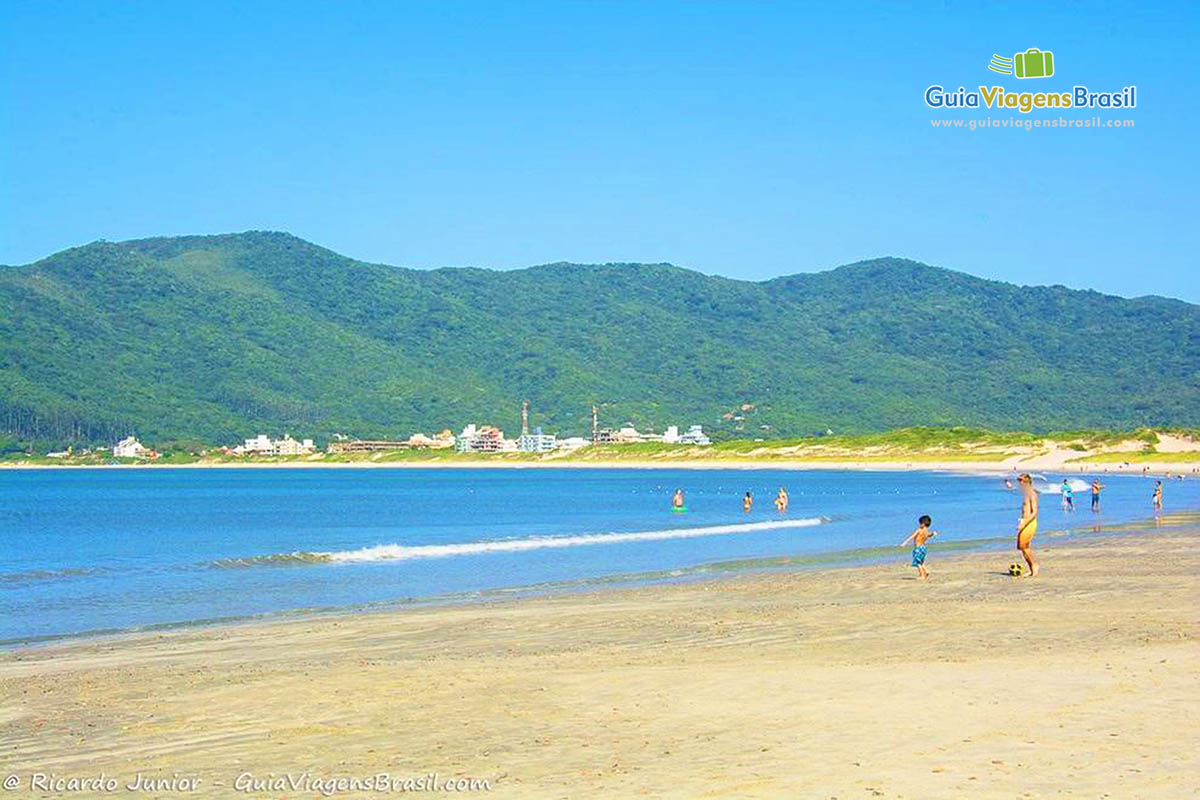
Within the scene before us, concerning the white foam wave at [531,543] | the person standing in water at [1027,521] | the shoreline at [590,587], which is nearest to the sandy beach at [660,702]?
the shoreline at [590,587]

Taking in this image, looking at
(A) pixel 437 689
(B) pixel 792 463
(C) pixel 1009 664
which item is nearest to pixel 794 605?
(C) pixel 1009 664

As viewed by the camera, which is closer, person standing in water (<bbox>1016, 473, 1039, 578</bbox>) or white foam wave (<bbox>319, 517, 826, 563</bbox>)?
person standing in water (<bbox>1016, 473, 1039, 578</bbox>)

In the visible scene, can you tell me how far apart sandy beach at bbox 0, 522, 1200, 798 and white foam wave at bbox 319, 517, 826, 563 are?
737 inches

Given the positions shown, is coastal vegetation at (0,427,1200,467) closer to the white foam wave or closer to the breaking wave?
the white foam wave

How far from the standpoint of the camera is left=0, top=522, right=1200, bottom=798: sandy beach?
9.68m

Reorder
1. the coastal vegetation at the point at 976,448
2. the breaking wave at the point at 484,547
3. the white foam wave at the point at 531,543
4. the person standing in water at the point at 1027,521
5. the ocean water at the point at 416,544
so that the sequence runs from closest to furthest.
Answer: the person standing in water at the point at 1027,521 → the ocean water at the point at 416,544 → the breaking wave at the point at 484,547 → the white foam wave at the point at 531,543 → the coastal vegetation at the point at 976,448

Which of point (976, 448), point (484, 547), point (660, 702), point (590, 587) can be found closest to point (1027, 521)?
point (590, 587)

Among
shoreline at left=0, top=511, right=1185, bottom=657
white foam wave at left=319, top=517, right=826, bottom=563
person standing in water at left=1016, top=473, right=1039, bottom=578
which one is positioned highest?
person standing in water at left=1016, top=473, right=1039, bottom=578

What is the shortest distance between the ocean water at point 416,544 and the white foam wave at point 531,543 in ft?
0.37

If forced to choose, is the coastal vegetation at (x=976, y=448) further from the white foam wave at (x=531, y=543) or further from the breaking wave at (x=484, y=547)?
the breaking wave at (x=484, y=547)

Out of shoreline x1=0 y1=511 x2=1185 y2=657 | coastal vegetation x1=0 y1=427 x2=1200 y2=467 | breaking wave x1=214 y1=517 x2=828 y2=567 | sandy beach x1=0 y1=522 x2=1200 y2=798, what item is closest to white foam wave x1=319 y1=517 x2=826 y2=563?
breaking wave x1=214 y1=517 x2=828 y2=567

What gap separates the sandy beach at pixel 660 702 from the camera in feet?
31.8

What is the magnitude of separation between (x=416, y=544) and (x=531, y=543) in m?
4.37

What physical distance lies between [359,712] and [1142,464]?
131691 millimetres
